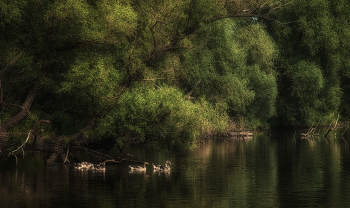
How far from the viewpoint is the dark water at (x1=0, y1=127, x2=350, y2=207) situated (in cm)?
2173

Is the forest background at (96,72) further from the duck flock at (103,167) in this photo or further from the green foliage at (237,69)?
the green foliage at (237,69)

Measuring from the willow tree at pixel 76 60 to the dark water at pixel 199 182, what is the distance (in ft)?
7.83

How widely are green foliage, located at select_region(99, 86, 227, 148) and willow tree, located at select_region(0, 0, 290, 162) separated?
280 mm

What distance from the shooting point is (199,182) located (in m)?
26.6

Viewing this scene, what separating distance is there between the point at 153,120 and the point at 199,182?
5.98 metres

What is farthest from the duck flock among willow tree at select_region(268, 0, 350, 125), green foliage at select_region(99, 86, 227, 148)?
willow tree at select_region(268, 0, 350, 125)

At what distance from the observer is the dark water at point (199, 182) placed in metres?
21.7

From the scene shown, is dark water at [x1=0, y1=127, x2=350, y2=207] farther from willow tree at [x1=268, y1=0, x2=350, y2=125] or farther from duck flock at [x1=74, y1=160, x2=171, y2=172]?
willow tree at [x1=268, y1=0, x2=350, y2=125]

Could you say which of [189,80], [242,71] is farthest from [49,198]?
[242,71]

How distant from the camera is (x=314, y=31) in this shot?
61781mm

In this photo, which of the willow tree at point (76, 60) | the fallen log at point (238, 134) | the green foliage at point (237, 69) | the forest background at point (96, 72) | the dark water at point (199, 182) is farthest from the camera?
the fallen log at point (238, 134)

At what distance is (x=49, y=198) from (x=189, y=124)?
11328 mm

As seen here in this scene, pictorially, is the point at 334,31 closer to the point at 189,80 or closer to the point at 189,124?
the point at 189,80

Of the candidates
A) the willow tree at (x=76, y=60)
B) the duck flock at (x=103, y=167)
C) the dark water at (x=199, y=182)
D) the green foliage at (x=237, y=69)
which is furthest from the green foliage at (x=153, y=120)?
the green foliage at (x=237, y=69)
